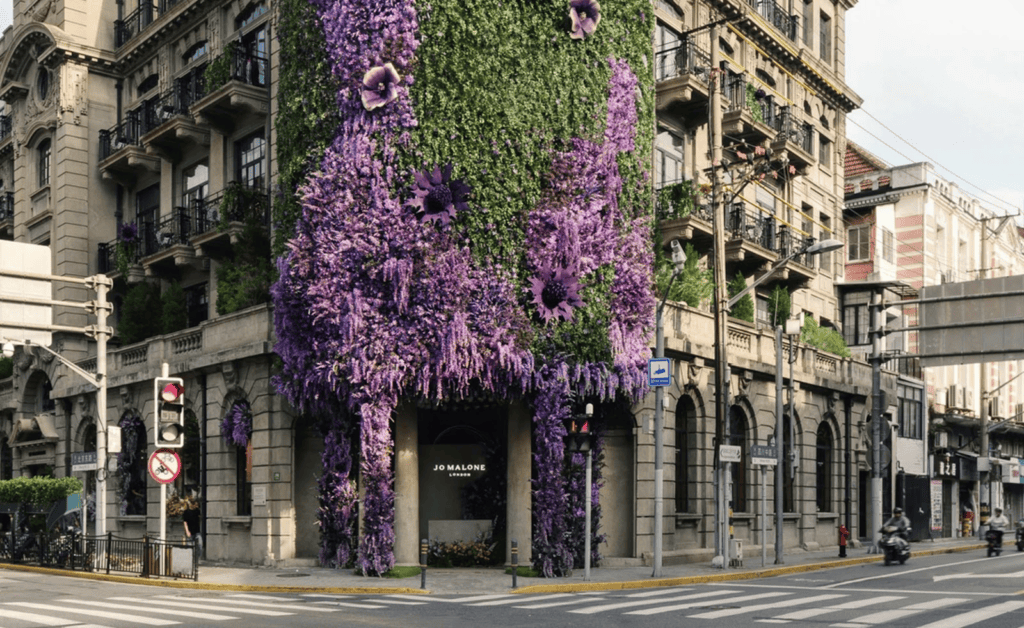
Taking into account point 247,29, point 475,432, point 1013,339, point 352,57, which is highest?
point 247,29

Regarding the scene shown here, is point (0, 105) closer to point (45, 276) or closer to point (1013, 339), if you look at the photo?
point (45, 276)

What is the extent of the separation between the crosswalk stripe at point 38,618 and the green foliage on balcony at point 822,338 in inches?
1174

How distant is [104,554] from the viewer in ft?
92.5

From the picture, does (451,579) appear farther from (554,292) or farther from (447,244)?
(447,244)

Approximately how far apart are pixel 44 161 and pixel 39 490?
17222 mm

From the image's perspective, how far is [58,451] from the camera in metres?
43.4

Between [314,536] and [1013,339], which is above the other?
[1013,339]

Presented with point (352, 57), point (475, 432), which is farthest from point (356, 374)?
point (352, 57)

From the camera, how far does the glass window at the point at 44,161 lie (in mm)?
46094

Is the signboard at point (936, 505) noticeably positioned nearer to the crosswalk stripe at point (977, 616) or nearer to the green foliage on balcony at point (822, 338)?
the green foliage on balcony at point (822, 338)

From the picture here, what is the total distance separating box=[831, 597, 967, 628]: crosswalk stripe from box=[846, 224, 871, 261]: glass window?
120 ft

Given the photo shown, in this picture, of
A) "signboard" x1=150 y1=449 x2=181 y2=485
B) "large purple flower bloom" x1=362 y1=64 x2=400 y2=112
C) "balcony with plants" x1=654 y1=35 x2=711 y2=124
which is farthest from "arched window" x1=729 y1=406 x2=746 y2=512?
"signboard" x1=150 y1=449 x2=181 y2=485

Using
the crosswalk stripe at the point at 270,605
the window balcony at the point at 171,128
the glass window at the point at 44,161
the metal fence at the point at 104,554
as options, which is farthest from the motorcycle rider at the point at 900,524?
the glass window at the point at 44,161

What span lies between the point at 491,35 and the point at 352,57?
359 cm
